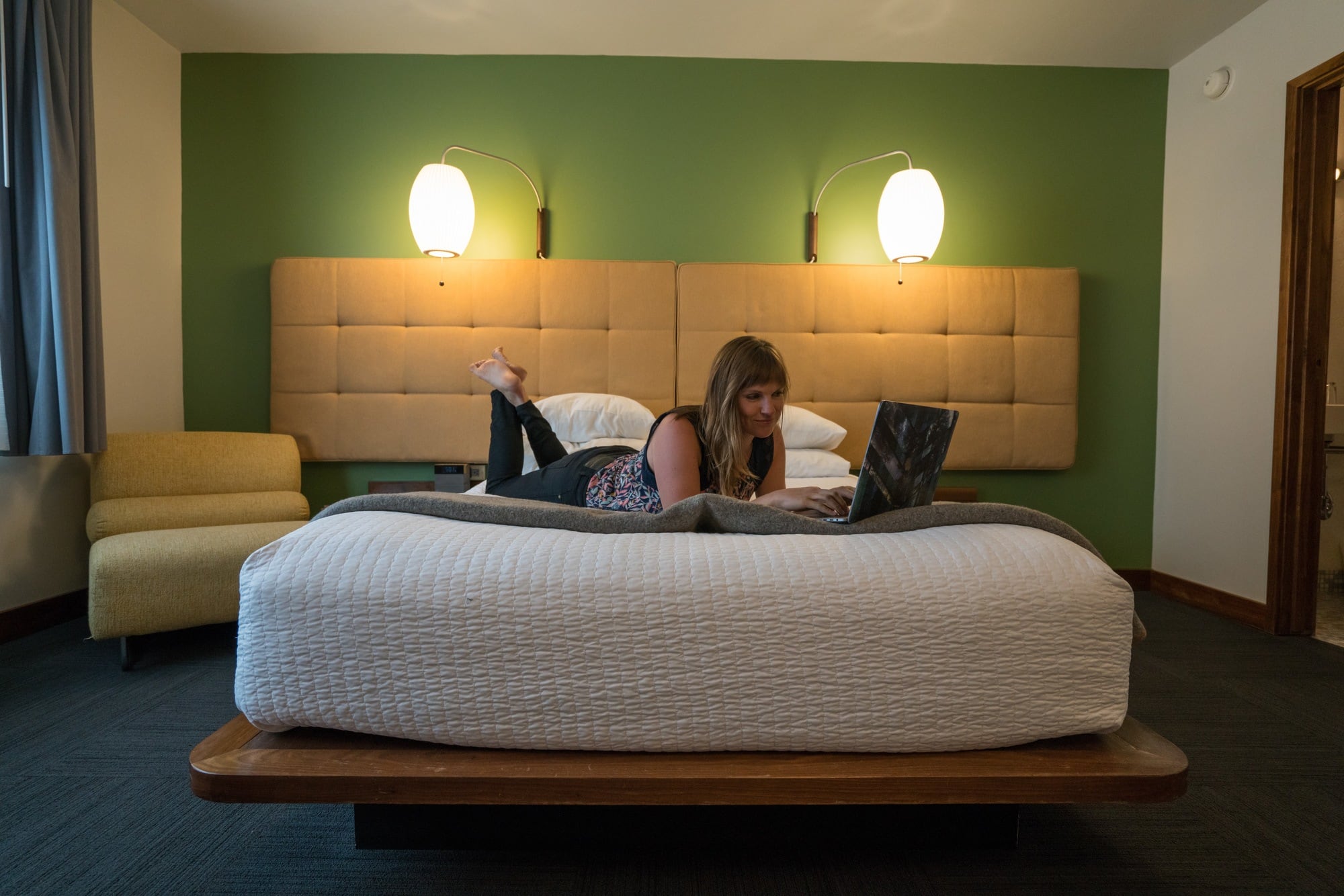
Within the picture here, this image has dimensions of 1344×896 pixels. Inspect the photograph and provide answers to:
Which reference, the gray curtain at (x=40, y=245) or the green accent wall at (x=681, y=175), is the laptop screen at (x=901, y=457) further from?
the gray curtain at (x=40, y=245)

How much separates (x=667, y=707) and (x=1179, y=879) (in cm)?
93

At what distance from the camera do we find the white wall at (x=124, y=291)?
268 centimetres

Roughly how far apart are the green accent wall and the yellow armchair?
0.42m

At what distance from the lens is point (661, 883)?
121cm

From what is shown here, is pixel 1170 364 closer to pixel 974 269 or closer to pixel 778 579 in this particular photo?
pixel 974 269

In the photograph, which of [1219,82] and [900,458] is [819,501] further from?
[1219,82]

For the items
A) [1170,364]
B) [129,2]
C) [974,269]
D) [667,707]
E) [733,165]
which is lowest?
[667,707]

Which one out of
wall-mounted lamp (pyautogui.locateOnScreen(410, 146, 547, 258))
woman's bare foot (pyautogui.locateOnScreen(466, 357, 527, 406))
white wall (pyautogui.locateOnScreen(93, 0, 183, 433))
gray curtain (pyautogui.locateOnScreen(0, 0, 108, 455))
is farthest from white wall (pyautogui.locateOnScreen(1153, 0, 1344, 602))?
white wall (pyautogui.locateOnScreen(93, 0, 183, 433))

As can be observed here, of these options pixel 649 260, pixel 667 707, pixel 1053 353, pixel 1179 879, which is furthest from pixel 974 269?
pixel 667 707

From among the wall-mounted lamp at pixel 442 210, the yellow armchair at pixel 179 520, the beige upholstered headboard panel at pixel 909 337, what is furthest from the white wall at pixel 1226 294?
the yellow armchair at pixel 179 520

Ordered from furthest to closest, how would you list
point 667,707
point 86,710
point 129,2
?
1. point 129,2
2. point 86,710
3. point 667,707

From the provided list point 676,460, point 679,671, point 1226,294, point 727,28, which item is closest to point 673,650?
point 679,671

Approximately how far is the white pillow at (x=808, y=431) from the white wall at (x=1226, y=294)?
5.24 ft

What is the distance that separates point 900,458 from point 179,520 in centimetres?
252
